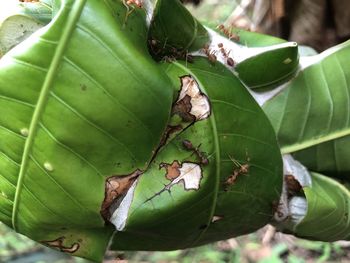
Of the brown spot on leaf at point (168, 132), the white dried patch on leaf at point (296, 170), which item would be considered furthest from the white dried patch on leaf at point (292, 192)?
the brown spot on leaf at point (168, 132)

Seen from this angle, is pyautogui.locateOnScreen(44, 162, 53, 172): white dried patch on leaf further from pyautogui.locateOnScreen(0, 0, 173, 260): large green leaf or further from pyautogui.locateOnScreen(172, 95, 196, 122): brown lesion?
pyautogui.locateOnScreen(172, 95, 196, 122): brown lesion

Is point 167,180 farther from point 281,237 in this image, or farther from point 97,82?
point 281,237

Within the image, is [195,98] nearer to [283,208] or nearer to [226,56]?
[226,56]

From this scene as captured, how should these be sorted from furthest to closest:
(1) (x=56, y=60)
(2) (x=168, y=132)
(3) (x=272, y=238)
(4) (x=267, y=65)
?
(3) (x=272, y=238)
(4) (x=267, y=65)
(2) (x=168, y=132)
(1) (x=56, y=60)

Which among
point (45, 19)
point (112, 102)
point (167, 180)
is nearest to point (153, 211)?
point (167, 180)

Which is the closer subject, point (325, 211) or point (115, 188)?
point (115, 188)

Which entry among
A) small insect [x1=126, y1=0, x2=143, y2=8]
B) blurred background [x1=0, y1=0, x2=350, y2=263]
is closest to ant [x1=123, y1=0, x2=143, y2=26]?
small insect [x1=126, y1=0, x2=143, y2=8]

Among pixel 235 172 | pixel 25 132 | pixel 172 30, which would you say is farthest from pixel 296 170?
pixel 25 132
